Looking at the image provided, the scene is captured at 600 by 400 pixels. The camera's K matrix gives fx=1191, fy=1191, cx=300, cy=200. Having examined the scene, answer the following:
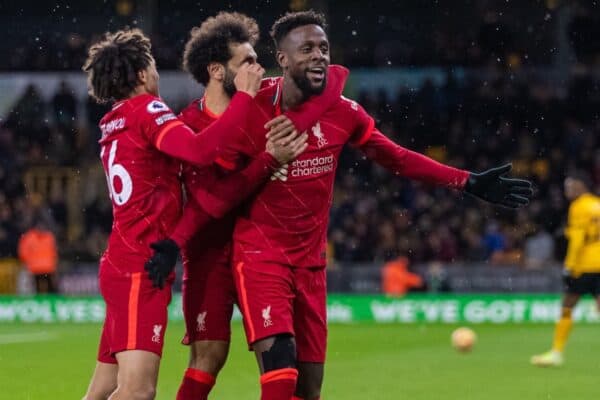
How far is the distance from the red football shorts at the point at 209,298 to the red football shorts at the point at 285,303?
28 centimetres

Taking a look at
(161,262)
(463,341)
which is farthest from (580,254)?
(161,262)

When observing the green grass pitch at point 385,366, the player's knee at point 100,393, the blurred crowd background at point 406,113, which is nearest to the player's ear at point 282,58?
the player's knee at point 100,393

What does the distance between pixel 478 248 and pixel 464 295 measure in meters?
2.28

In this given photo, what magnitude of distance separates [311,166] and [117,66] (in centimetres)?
112

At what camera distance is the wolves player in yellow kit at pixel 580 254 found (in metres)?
12.6

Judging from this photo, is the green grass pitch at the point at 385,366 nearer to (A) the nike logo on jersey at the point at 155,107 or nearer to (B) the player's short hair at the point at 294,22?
(B) the player's short hair at the point at 294,22

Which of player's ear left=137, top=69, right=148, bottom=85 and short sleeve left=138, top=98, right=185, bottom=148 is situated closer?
short sleeve left=138, top=98, right=185, bottom=148

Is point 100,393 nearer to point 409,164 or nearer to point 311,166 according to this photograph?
point 311,166

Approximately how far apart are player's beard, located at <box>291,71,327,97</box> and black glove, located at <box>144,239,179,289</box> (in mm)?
1056

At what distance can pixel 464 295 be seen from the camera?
60.7 ft

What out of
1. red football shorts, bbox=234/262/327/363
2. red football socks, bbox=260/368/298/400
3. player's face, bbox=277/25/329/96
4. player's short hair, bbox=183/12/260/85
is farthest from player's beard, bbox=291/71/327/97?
red football socks, bbox=260/368/298/400

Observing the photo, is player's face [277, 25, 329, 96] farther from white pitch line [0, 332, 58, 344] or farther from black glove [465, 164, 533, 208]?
white pitch line [0, 332, 58, 344]

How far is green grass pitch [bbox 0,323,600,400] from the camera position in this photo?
10.2 metres

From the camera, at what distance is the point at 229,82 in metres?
6.52
